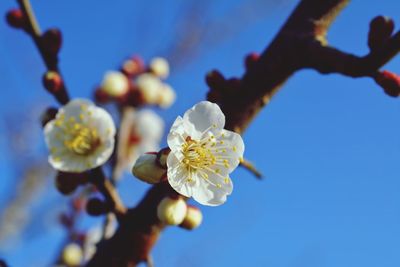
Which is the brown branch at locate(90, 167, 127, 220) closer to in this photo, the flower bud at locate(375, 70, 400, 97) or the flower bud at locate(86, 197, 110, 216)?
the flower bud at locate(86, 197, 110, 216)

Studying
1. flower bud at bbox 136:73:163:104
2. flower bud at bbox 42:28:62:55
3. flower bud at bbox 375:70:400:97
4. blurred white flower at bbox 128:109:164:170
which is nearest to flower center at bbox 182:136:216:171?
flower bud at bbox 375:70:400:97

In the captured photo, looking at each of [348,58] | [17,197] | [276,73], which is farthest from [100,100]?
[17,197]

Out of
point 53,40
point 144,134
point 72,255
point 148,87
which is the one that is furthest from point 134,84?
point 53,40

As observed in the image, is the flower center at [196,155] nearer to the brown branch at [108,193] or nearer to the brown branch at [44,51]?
→ the brown branch at [108,193]

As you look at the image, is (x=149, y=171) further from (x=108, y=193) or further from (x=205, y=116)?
(x=108, y=193)

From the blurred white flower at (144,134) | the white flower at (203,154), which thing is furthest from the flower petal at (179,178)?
the blurred white flower at (144,134)

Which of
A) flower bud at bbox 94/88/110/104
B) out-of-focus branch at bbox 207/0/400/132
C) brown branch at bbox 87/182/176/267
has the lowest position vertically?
flower bud at bbox 94/88/110/104

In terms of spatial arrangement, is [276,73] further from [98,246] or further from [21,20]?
[21,20]
